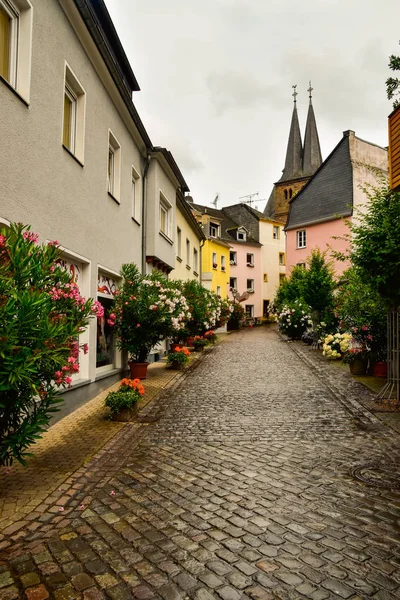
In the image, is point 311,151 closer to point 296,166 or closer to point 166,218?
point 296,166

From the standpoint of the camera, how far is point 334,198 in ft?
110

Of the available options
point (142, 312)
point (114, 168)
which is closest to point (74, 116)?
point (114, 168)

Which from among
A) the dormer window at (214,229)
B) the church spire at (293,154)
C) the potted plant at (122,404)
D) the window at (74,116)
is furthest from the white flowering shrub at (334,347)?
the church spire at (293,154)

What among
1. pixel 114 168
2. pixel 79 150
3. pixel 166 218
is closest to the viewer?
pixel 79 150

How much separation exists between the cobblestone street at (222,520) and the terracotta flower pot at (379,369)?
5435 mm

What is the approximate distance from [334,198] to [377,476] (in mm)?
31396

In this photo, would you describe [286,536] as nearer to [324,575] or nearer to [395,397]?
[324,575]

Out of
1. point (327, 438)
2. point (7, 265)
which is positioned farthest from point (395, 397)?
point (7, 265)

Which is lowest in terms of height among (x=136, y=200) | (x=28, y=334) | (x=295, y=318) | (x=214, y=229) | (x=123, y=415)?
(x=123, y=415)

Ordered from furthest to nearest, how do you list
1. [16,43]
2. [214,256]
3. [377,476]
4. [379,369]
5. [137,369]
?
[214,256] → [379,369] → [137,369] → [16,43] → [377,476]

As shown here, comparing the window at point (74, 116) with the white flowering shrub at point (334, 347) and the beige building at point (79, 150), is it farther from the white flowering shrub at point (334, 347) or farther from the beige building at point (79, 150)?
the white flowering shrub at point (334, 347)

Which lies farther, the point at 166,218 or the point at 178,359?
the point at 166,218

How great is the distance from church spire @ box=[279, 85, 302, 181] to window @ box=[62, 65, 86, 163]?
2056 inches

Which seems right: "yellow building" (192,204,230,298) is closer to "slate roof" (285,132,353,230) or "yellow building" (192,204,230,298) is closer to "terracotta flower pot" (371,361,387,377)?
"slate roof" (285,132,353,230)
